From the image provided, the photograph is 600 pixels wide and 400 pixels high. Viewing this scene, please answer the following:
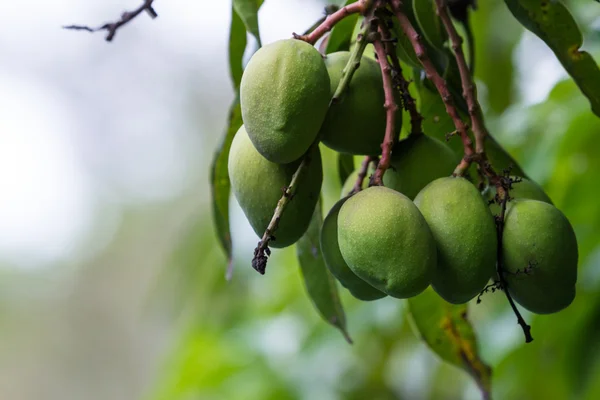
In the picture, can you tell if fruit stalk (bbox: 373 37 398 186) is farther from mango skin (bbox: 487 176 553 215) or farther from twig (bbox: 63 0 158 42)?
twig (bbox: 63 0 158 42)

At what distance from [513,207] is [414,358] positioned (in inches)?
50.5

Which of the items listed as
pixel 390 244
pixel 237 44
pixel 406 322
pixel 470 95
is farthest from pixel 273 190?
pixel 406 322

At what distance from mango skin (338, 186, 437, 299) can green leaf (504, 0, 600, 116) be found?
300 mm

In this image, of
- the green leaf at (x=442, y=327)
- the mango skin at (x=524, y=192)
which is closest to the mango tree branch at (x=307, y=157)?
the mango skin at (x=524, y=192)

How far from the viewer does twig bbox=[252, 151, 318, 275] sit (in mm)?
708

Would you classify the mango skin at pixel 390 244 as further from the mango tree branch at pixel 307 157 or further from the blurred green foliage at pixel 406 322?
the blurred green foliage at pixel 406 322

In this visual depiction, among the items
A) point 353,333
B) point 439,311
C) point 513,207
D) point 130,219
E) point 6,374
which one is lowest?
point 6,374

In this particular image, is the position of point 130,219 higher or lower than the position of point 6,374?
higher

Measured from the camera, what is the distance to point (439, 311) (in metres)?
1.12

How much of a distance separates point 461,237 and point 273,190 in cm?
21

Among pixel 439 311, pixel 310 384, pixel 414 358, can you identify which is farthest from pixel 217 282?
pixel 439 311

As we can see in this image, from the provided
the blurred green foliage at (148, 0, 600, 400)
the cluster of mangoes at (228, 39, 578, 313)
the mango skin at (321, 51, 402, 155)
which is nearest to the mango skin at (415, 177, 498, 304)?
the cluster of mangoes at (228, 39, 578, 313)

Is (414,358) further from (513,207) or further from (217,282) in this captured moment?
(513,207)

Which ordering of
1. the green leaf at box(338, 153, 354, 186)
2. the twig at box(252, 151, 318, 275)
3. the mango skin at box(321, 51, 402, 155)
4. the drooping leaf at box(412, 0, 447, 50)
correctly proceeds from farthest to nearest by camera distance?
1. the green leaf at box(338, 153, 354, 186)
2. the drooping leaf at box(412, 0, 447, 50)
3. the mango skin at box(321, 51, 402, 155)
4. the twig at box(252, 151, 318, 275)
